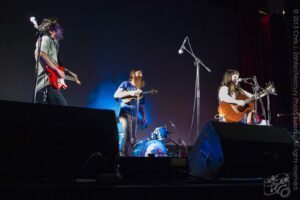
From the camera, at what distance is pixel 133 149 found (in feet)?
17.4

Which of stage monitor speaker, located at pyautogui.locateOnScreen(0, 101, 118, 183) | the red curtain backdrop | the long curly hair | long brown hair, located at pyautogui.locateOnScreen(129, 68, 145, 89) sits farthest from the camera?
the red curtain backdrop

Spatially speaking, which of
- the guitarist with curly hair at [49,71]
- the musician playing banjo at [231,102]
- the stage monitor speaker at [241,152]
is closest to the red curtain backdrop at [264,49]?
the musician playing banjo at [231,102]

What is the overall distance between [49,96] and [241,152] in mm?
2603

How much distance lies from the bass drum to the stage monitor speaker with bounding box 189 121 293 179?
286cm

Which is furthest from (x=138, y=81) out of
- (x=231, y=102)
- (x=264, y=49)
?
(x=264, y=49)

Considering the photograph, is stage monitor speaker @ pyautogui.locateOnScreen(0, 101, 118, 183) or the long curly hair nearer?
stage monitor speaker @ pyautogui.locateOnScreen(0, 101, 118, 183)

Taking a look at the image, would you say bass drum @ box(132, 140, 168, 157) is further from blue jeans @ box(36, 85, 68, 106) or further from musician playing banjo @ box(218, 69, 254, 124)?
blue jeans @ box(36, 85, 68, 106)

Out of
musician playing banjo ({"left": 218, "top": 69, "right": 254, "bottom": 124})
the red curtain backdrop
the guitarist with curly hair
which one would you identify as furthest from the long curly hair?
the red curtain backdrop

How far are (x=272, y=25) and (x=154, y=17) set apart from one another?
305 centimetres

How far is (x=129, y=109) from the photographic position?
559cm

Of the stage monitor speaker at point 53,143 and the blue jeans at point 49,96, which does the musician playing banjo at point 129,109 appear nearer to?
the blue jeans at point 49,96

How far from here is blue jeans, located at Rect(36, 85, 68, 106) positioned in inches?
153

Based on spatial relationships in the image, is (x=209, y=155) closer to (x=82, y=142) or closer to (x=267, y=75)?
(x=82, y=142)

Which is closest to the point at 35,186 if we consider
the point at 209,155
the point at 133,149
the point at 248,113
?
the point at 209,155
